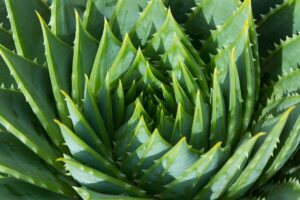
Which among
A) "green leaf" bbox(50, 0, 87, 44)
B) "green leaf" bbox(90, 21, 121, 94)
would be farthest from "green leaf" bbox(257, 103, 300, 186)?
"green leaf" bbox(50, 0, 87, 44)

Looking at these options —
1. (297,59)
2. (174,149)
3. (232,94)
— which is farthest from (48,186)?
(297,59)

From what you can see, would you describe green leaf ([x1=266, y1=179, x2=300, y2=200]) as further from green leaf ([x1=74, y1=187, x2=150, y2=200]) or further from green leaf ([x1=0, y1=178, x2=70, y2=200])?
green leaf ([x1=0, y1=178, x2=70, y2=200])

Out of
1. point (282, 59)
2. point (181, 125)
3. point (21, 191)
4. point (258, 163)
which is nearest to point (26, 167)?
point (21, 191)

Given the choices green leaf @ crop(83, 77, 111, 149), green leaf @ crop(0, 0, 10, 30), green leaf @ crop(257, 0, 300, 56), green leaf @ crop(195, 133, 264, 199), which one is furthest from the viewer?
green leaf @ crop(0, 0, 10, 30)

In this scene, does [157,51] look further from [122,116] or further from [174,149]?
[174,149]

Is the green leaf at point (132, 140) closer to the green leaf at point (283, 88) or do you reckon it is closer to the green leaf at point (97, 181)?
the green leaf at point (97, 181)

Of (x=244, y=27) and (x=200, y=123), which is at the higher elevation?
(x=244, y=27)
